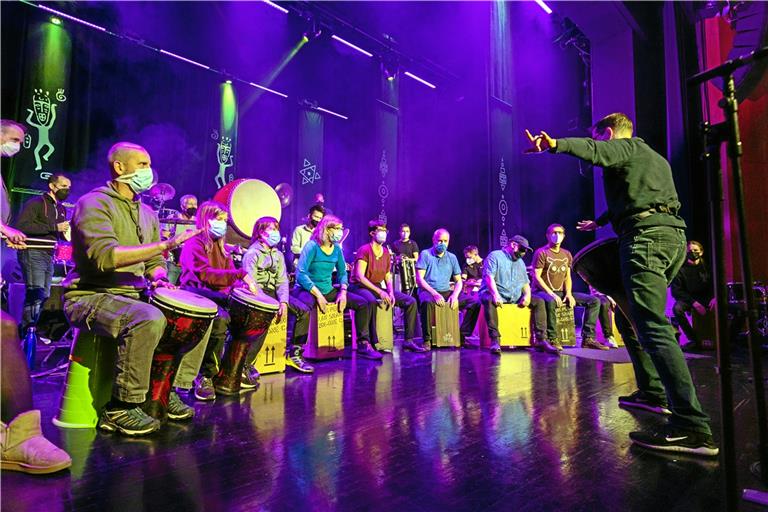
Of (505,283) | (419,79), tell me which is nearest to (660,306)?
(505,283)

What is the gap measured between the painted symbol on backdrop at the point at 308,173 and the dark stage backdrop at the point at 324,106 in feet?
0.15

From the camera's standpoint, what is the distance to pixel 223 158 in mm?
8859

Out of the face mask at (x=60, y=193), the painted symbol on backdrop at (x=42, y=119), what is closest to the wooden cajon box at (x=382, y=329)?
the face mask at (x=60, y=193)

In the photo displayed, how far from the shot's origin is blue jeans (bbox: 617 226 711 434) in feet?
5.79

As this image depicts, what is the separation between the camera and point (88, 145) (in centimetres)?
701

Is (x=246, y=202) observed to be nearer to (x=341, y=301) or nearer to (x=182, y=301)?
(x=341, y=301)

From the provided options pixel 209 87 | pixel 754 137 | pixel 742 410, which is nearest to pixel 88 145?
pixel 209 87

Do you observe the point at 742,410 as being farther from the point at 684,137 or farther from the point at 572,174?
the point at 572,174

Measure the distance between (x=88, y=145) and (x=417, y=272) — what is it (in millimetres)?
5995

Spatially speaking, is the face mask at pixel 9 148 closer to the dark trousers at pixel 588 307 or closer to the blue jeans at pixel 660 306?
the blue jeans at pixel 660 306

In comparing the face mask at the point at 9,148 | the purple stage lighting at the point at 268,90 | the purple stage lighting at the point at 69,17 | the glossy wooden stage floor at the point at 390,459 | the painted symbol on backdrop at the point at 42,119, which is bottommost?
the glossy wooden stage floor at the point at 390,459

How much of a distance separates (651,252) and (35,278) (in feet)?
16.7

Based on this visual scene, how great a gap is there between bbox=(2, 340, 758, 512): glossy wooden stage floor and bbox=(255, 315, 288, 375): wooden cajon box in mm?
710

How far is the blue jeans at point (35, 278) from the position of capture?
3.94m
